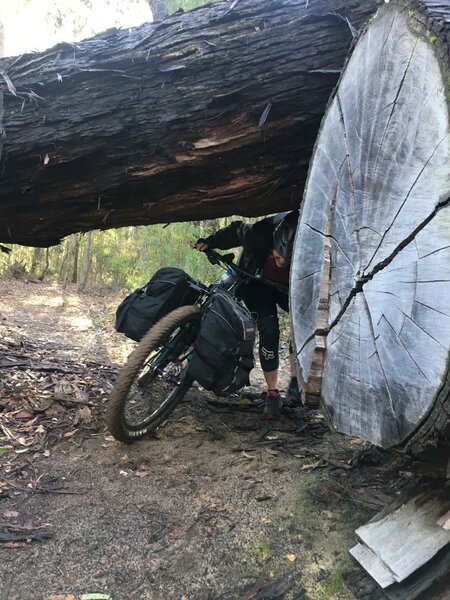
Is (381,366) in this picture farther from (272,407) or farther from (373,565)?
(272,407)

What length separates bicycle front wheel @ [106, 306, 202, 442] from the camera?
135 inches

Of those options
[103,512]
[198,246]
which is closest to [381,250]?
[103,512]

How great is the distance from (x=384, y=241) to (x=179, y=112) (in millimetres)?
1837

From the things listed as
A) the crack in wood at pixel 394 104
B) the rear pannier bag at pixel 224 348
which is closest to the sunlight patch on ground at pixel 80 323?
the rear pannier bag at pixel 224 348

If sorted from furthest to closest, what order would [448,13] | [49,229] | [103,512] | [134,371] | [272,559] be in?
[49,229]
[134,371]
[103,512]
[272,559]
[448,13]

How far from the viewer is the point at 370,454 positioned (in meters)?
3.26

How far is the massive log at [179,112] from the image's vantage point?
306 cm

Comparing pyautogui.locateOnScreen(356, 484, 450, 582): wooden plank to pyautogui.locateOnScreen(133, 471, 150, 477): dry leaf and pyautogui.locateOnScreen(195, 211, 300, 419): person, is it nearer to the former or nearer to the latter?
pyautogui.locateOnScreen(133, 471, 150, 477): dry leaf

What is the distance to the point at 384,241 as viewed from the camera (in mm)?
2111

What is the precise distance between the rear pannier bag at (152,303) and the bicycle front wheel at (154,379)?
0.12 metres

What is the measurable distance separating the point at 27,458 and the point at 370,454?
2.25 metres

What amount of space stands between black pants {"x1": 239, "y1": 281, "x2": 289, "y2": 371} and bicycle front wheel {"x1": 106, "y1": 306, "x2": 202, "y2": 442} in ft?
2.00

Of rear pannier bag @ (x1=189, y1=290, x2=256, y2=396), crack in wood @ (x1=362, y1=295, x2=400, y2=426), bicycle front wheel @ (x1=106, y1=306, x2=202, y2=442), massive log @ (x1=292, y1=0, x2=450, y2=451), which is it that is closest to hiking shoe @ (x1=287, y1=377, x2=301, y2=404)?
bicycle front wheel @ (x1=106, y1=306, x2=202, y2=442)

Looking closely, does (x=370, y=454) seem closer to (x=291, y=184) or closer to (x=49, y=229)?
(x=291, y=184)
